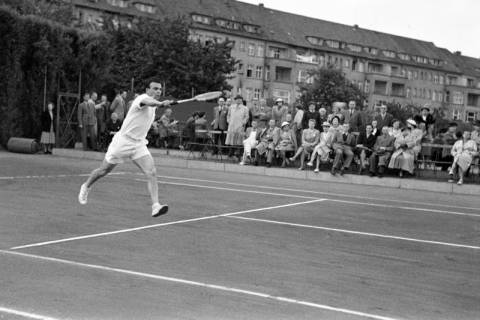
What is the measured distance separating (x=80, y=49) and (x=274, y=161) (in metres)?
12.3

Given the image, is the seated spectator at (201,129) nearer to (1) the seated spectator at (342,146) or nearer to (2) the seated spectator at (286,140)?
(2) the seated spectator at (286,140)

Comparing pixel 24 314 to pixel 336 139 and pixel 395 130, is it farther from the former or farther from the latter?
pixel 395 130

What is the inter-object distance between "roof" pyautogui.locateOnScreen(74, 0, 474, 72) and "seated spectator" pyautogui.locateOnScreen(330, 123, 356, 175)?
77185 millimetres

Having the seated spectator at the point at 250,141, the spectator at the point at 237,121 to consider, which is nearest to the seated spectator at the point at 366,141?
the seated spectator at the point at 250,141

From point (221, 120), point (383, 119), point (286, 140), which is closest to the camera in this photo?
point (383, 119)

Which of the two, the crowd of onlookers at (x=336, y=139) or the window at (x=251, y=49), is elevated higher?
the window at (x=251, y=49)

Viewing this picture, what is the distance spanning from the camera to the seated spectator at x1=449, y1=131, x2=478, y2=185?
2256 centimetres

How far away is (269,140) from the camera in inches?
1027

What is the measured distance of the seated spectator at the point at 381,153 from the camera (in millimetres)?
23656

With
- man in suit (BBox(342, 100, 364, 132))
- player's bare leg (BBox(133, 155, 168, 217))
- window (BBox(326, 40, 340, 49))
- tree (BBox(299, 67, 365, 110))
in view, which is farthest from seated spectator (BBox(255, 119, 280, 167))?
window (BBox(326, 40, 340, 49))

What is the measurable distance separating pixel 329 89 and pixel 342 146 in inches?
2435

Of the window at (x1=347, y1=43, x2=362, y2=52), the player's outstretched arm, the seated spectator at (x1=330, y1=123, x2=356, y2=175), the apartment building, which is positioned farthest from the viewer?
the window at (x1=347, y1=43, x2=362, y2=52)

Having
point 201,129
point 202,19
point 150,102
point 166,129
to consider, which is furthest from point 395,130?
point 202,19

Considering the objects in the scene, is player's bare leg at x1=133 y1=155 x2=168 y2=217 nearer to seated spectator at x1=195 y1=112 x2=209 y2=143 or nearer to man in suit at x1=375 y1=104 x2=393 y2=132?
man in suit at x1=375 y1=104 x2=393 y2=132
